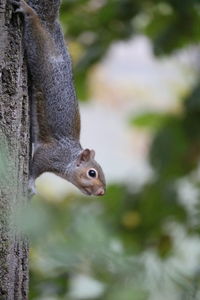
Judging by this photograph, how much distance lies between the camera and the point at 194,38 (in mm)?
2734

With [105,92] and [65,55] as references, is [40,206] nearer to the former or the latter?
[65,55]

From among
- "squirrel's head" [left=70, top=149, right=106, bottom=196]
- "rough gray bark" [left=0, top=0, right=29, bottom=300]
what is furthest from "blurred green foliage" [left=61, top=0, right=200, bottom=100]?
"rough gray bark" [left=0, top=0, right=29, bottom=300]

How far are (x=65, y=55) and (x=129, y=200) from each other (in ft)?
4.67

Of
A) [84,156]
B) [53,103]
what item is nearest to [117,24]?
[84,156]

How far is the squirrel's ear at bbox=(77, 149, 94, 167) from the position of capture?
2129mm

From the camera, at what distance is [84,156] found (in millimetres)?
2145

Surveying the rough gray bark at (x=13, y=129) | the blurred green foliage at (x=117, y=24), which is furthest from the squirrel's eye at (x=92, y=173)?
the rough gray bark at (x=13, y=129)

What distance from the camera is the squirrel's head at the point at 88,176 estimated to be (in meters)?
2.15

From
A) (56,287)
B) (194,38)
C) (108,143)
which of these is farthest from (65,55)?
(108,143)

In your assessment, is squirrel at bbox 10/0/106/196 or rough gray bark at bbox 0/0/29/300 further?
squirrel at bbox 10/0/106/196

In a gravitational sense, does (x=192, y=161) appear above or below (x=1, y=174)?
above

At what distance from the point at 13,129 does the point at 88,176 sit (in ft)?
2.93

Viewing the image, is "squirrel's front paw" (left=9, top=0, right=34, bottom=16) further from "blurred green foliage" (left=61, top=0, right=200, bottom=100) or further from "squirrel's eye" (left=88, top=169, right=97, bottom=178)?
"blurred green foliage" (left=61, top=0, right=200, bottom=100)

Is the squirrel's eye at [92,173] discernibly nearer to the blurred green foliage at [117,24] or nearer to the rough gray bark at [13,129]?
the blurred green foliage at [117,24]
